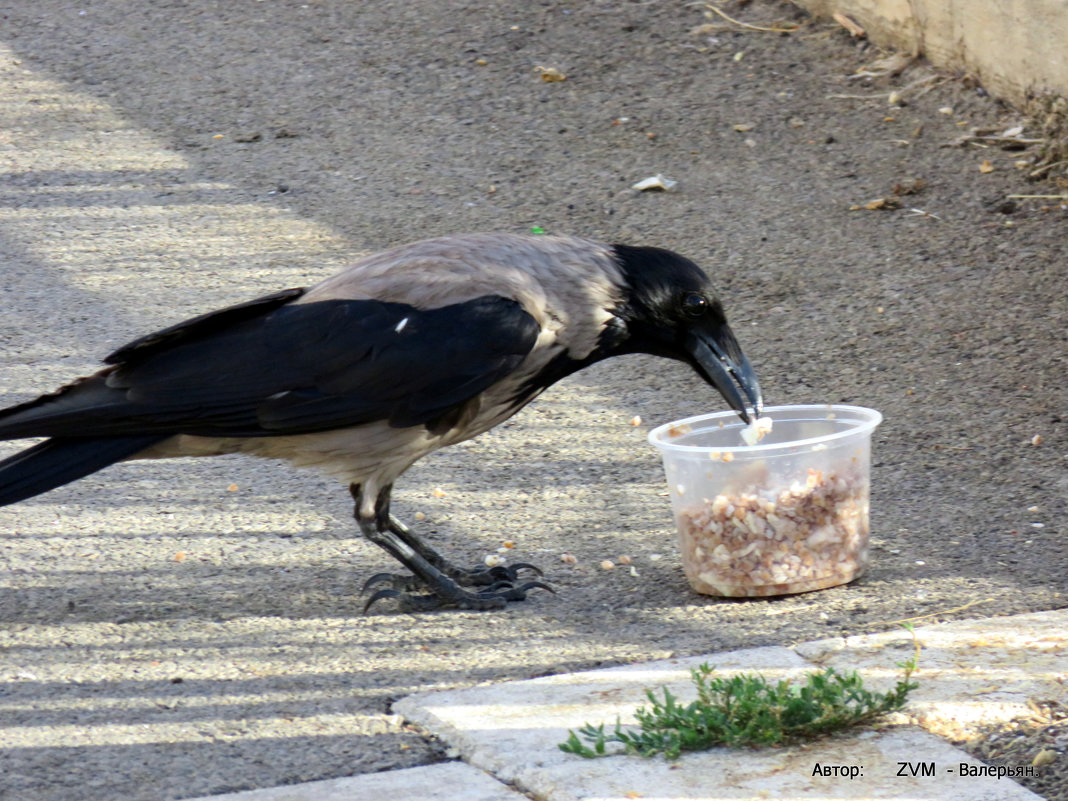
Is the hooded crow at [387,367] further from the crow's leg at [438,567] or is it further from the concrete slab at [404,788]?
the concrete slab at [404,788]

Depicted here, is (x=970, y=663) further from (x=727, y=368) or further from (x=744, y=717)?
(x=727, y=368)

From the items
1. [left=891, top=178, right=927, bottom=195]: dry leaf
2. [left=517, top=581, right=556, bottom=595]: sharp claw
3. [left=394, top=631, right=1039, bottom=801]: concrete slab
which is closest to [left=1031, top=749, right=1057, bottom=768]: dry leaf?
[left=394, top=631, right=1039, bottom=801]: concrete slab

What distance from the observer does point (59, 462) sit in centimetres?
372

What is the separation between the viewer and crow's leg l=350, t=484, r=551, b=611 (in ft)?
12.8

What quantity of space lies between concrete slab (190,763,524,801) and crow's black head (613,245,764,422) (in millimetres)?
1472

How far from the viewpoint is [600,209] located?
6898 millimetres

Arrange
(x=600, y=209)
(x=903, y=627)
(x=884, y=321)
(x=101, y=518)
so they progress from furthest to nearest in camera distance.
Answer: (x=600, y=209) < (x=884, y=321) < (x=101, y=518) < (x=903, y=627)

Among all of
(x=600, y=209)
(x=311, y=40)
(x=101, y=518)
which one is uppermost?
(x=311, y=40)

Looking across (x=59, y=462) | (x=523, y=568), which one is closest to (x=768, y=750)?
(x=523, y=568)

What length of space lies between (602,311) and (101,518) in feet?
5.95

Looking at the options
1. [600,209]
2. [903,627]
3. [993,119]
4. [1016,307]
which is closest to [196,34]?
[600,209]

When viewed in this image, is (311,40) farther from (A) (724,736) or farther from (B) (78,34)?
(A) (724,736)

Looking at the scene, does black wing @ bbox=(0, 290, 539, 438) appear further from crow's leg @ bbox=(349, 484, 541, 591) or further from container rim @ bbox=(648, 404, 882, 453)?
container rim @ bbox=(648, 404, 882, 453)

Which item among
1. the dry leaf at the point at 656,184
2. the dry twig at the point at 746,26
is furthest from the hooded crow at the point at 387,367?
the dry twig at the point at 746,26
